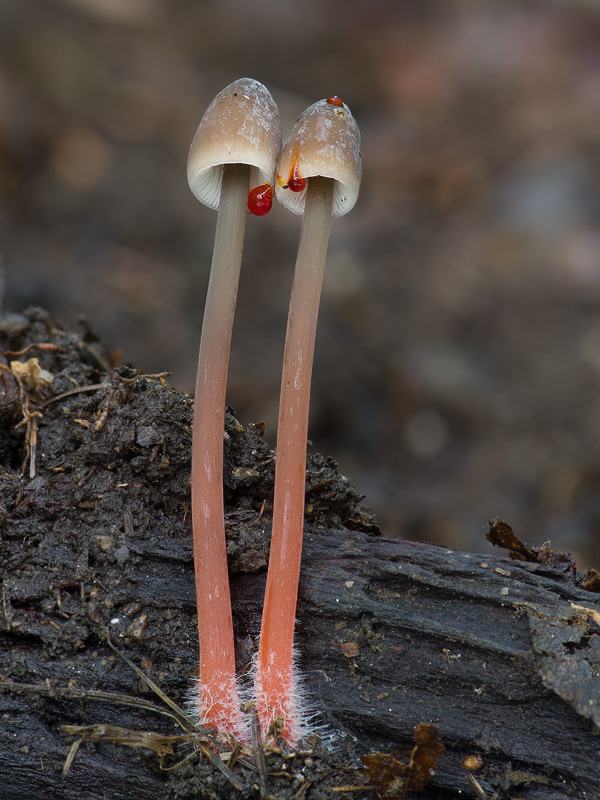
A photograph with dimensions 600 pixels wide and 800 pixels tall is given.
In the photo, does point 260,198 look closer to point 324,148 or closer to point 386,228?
point 324,148

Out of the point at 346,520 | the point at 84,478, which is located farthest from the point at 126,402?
the point at 346,520

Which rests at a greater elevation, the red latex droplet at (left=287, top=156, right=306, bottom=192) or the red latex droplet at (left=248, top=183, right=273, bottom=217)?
the red latex droplet at (left=248, top=183, right=273, bottom=217)

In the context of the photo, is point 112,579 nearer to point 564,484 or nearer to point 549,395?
point 564,484

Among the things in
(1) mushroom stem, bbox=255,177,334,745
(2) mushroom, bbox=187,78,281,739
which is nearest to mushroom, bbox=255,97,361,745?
(1) mushroom stem, bbox=255,177,334,745

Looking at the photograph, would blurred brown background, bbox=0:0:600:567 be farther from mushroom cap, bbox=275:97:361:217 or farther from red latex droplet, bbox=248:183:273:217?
mushroom cap, bbox=275:97:361:217

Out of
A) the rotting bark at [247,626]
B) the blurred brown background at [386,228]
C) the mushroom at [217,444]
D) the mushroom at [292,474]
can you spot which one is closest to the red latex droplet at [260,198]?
the mushroom at [217,444]

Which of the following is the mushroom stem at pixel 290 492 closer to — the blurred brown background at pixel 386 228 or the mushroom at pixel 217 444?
the mushroom at pixel 217 444

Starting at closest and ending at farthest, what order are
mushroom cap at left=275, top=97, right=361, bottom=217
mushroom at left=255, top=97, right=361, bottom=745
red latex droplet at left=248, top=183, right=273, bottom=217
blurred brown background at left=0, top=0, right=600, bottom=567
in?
1. mushroom cap at left=275, top=97, right=361, bottom=217
2. mushroom at left=255, top=97, right=361, bottom=745
3. red latex droplet at left=248, top=183, right=273, bottom=217
4. blurred brown background at left=0, top=0, right=600, bottom=567
